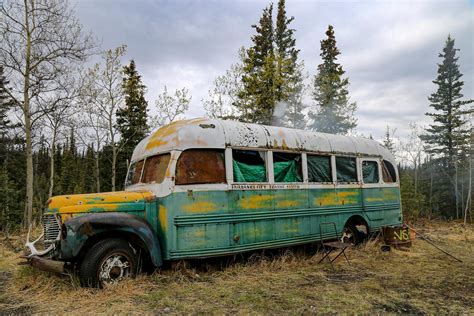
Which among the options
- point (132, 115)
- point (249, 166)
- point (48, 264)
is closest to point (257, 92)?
point (132, 115)

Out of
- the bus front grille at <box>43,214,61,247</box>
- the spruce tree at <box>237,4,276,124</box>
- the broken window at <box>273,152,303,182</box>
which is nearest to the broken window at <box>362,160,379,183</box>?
the broken window at <box>273,152,303,182</box>

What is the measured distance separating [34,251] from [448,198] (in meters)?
36.5

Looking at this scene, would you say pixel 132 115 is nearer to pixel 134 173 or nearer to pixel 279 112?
pixel 279 112

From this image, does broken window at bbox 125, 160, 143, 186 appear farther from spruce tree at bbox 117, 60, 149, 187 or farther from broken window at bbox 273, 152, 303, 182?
spruce tree at bbox 117, 60, 149, 187

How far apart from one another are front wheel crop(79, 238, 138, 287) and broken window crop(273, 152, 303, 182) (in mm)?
3304

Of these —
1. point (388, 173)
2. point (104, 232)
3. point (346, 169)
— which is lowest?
point (104, 232)

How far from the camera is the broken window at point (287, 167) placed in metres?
7.39

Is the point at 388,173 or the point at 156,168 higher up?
the point at 156,168

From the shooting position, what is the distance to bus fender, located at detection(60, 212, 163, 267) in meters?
5.10

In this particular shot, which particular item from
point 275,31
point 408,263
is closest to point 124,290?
point 408,263

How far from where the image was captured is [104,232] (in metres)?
5.39

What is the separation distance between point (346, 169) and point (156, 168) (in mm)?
4896

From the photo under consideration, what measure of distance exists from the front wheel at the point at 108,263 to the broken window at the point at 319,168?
4261 mm

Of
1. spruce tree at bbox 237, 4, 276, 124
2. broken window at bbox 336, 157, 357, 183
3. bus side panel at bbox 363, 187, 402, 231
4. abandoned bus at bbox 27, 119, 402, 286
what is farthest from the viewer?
spruce tree at bbox 237, 4, 276, 124
